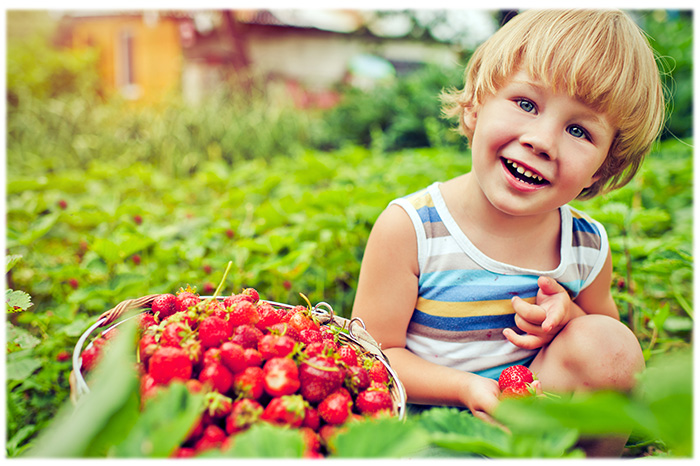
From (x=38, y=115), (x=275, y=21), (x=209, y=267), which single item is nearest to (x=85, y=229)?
(x=209, y=267)

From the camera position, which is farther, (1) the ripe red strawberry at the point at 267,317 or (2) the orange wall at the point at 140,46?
(2) the orange wall at the point at 140,46

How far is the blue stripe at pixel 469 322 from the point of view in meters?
1.23

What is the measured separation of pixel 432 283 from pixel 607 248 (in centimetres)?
53

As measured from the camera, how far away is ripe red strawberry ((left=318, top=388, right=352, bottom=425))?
0.73 metres

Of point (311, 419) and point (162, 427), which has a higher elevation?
point (162, 427)

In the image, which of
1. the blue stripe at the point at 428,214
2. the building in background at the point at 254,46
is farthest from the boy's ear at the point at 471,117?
the building in background at the point at 254,46

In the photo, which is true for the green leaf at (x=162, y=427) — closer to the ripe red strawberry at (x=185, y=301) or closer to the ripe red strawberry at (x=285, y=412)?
the ripe red strawberry at (x=285, y=412)

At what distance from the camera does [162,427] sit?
18.2 inches

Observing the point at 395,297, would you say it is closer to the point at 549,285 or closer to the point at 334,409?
the point at 549,285

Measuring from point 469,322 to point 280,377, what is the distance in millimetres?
651

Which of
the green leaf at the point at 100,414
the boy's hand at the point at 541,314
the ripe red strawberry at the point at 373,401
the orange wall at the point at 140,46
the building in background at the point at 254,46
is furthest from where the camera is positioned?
the orange wall at the point at 140,46

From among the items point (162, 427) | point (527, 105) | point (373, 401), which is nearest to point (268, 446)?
point (162, 427)

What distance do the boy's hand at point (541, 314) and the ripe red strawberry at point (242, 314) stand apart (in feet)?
2.14

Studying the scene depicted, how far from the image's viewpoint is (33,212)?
68.9 inches
